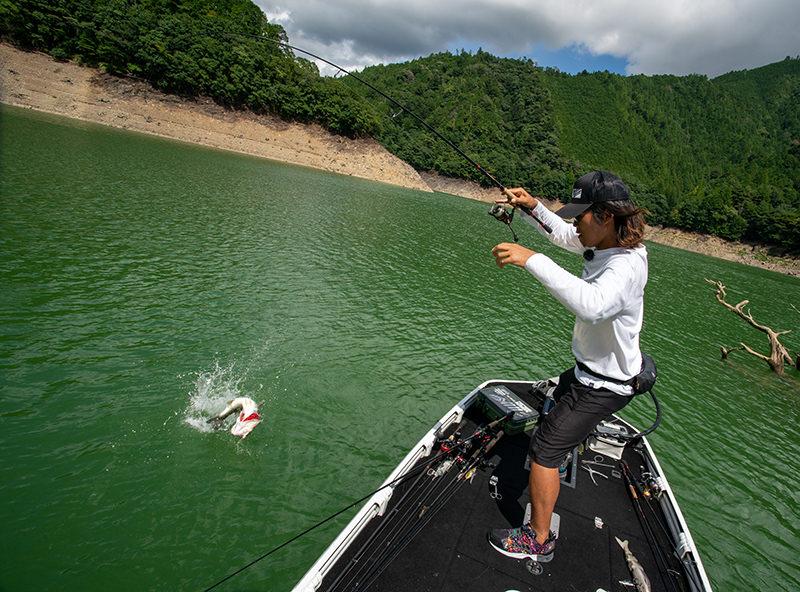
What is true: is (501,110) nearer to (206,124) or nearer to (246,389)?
(206,124)

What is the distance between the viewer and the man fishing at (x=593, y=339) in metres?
3.13

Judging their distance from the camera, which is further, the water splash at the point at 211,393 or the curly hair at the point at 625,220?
the water splash at the point at 211,393

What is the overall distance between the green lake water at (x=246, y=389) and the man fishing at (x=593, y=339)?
3508mm

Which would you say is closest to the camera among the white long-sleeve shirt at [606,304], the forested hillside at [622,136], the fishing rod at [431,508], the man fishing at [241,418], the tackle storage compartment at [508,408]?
the white long-sleeve shirt at [606,304]

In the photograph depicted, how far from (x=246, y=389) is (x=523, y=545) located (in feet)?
23.0

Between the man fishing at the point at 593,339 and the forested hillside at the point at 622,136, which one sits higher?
the forested hillside at the point at 622,136

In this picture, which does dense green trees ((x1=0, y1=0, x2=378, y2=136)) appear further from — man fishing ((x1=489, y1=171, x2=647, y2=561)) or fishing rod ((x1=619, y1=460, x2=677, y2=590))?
fishing rod ((x1=619, y1=460, x2=677, y2=590))

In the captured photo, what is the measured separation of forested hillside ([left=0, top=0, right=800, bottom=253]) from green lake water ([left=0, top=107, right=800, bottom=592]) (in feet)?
27.7

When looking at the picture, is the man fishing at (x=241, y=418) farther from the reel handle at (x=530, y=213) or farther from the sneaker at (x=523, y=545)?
the reel handle at (x=530, y=213)

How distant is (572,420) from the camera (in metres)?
3.78

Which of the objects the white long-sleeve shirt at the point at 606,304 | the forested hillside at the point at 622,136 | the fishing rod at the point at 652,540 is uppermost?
the forested hillside at the point at 622,136

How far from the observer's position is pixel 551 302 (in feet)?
66.1

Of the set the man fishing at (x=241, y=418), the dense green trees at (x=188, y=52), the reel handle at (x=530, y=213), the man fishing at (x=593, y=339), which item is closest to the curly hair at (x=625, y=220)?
the man fishing at (x=593, y=339)

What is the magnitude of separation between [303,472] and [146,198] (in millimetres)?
22518
